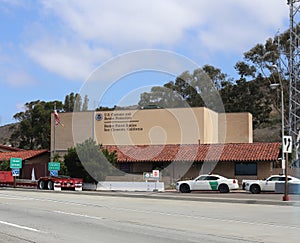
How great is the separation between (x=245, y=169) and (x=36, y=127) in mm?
54528

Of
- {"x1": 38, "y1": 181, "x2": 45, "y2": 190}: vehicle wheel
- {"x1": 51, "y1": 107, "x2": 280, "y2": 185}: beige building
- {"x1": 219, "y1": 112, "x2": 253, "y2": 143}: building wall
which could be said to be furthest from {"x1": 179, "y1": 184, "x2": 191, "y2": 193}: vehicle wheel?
{"x1": 219, "y1": 112, "x2": 253, "y2": 143}: building wall

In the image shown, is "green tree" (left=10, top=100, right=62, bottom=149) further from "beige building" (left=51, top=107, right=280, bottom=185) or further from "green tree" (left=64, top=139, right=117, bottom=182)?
"green tree" (left=64, top=139, right=117, bottom=182)

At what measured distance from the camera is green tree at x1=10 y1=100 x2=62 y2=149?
308 feet

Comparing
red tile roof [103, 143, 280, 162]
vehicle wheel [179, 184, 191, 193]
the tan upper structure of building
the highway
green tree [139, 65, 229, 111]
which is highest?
green tree [139, 65, 229, 111]

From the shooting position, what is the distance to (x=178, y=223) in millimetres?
17000

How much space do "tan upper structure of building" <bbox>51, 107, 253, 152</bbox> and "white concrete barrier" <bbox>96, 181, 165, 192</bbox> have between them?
10.3m

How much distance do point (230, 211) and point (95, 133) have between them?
3893 cm

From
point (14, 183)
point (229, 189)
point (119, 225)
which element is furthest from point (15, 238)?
point (14, 183)

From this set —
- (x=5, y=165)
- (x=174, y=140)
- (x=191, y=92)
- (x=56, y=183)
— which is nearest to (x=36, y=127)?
(x=191, y=92)

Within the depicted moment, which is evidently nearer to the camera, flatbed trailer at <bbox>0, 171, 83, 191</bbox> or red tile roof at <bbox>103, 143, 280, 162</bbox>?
flatbed trailer at <bbox>0, 171, 83, 191</bbox>

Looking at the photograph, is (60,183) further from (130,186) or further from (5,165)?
(5,165)

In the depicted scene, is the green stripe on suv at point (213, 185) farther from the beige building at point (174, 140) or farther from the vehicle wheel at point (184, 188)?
the beige building at point (174, 140)

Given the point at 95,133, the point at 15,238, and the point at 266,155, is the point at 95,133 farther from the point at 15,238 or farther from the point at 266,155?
the point at 15,238

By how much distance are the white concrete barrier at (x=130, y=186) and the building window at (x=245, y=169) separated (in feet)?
28.6
